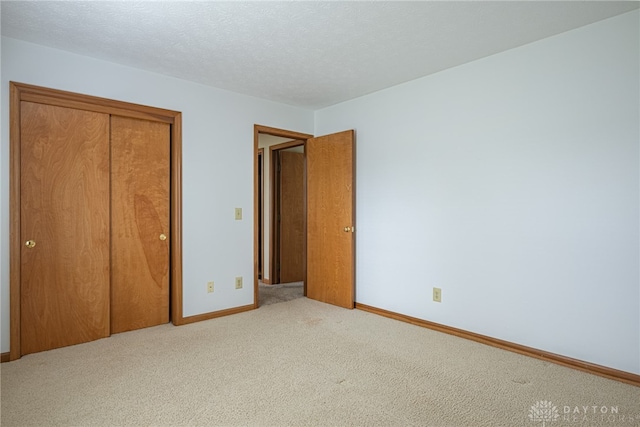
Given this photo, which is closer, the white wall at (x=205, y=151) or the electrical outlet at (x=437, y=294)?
the white wall at (x=205, y=151)

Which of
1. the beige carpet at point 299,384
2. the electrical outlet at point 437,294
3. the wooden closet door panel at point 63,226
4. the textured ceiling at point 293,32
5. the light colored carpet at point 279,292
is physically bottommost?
the beige carpet at point 299,384

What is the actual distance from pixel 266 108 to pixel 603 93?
3.02 m

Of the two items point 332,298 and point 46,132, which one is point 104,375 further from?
point 332,298

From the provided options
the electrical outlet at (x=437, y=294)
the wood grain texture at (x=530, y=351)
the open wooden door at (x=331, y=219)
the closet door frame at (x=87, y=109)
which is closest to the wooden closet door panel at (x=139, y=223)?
Result: the closet door frame at (x=87, y=109)

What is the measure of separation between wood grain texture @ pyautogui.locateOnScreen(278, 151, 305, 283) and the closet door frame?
2.04 metres

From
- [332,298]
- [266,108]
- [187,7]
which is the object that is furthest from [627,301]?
[266,108]

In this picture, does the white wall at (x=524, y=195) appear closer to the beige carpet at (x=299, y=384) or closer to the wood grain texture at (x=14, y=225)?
the beige carpet at (x=299, y=384)

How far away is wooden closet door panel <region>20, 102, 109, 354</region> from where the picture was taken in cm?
273

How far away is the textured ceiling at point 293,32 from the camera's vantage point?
220 cm

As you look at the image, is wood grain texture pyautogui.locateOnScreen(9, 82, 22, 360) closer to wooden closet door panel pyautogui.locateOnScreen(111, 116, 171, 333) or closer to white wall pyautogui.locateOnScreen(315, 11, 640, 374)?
wooden closet door panel pyautogui.locateOnScreen(111, 116, 171, 333)

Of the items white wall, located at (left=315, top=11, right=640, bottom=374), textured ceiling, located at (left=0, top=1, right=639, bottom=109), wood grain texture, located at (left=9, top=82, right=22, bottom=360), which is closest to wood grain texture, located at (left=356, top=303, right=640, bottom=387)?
white wall, located at (left=315, top=11, right=640, bottom=374)

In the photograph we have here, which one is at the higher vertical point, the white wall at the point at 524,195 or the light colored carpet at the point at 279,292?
the white wall at the point at 524,195

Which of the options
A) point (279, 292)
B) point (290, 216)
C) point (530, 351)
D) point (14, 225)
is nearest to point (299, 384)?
point (530, 351)

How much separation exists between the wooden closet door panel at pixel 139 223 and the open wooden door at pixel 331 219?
165cm
